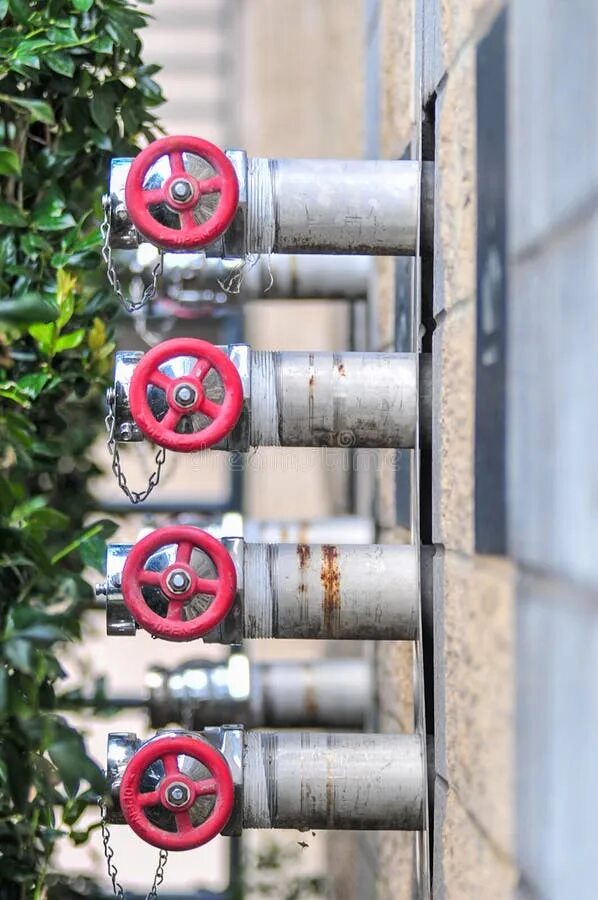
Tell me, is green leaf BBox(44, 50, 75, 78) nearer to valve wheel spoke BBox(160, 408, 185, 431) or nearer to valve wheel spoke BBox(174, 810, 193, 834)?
valve wheel spoke BBox(160, 408, 185, 431)

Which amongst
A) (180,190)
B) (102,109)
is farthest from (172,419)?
(102,109)

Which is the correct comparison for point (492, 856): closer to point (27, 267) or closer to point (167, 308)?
point (27, 267)

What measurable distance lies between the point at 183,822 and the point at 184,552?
29cm

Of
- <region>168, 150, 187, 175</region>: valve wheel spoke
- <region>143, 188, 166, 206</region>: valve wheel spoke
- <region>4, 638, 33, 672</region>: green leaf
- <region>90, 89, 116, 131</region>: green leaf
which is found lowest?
<region>4, 638, 33, 672</region>: green leaf

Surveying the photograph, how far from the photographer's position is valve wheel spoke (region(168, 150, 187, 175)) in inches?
49.8

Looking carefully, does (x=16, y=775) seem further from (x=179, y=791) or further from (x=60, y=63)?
(x=60, y=63)

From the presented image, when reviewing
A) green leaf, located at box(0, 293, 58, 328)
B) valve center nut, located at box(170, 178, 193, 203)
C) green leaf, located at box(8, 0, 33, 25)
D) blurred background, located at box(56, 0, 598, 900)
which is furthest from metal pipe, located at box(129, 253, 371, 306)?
green leaf, located at box(0, 293, 58, 328)

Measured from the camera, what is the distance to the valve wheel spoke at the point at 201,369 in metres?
1.26

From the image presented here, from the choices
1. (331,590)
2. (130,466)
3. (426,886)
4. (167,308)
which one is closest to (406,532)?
(331,590)

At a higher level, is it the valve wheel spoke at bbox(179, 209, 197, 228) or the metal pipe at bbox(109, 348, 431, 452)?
the valve wheel spoke at bbox(179, 209, 197, 228)

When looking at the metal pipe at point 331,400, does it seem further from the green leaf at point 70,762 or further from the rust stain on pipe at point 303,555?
the green leaf at point 70,762

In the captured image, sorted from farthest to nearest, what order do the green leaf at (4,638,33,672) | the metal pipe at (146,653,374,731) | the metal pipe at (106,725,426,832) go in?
the metal pipe at (146,653,374,731)
the metal pipe at (106,725,426,832)
the green leaf at (4,638,33,672)

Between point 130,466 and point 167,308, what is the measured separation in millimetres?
2510

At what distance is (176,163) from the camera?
127 centimetres
